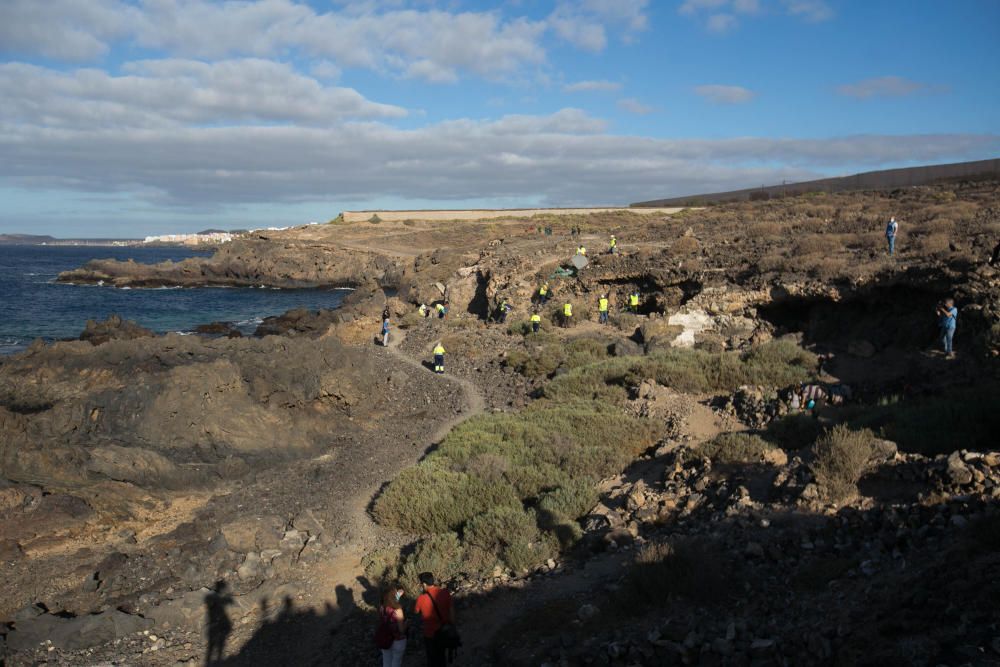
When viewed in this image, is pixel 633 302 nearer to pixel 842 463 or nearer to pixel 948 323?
pixel 948 323

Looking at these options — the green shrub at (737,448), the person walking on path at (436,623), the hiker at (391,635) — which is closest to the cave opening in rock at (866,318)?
the green shrub at (737,448)

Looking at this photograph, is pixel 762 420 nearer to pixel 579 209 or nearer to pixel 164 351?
pixel 164 351

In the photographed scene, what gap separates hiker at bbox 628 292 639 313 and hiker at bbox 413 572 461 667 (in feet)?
63.0

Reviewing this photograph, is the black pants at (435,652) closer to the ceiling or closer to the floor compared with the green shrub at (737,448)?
closer to the floor

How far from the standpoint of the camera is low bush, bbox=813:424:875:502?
289 inches

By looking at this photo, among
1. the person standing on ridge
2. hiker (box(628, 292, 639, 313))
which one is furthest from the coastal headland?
hiker (box(628, 292, 639, 313))

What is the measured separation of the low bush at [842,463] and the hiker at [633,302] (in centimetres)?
1625

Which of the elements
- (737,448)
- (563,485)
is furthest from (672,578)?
(737,448)

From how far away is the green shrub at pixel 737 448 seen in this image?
30.7 ft

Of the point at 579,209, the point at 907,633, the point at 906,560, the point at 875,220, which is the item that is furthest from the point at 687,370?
the point at 579,209

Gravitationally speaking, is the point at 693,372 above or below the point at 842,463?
below

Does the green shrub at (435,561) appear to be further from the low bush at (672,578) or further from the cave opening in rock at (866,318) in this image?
the cave opening in rock at (866,318)

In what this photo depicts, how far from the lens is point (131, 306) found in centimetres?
4550

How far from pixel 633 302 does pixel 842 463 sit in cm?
1677
